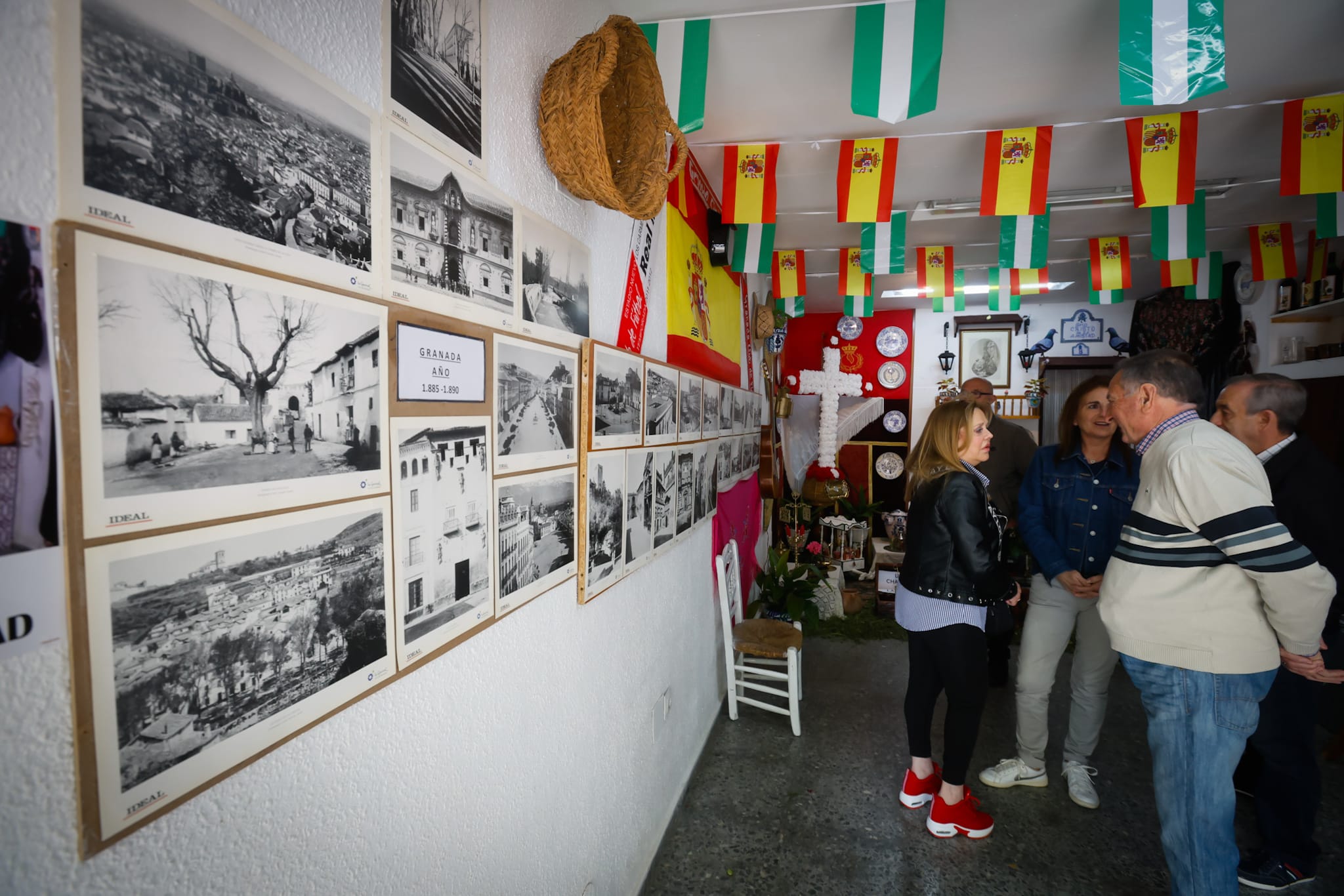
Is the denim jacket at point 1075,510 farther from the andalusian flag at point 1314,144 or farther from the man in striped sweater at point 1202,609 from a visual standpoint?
the andalusian flag at point 1314,144

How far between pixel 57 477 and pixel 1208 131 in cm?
365

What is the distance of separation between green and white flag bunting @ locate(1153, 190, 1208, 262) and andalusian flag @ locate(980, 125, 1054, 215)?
1.25 meters

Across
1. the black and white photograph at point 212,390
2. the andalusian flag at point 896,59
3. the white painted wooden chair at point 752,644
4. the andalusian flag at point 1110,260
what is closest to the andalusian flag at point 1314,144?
the andalusian flag at point 896,59

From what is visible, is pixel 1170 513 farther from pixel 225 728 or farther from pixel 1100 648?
pixel 225 728

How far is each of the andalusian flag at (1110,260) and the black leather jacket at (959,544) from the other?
9.85ft

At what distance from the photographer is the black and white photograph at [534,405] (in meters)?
1.08

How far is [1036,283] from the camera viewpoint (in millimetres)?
5324

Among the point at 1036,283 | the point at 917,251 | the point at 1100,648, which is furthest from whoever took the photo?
the point at 1036,283

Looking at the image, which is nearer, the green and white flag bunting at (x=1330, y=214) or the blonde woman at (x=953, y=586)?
the blonde woman at (x=953, y=586)

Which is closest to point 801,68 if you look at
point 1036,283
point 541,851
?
point 541,851

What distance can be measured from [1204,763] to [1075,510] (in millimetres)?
987

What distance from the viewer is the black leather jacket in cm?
197

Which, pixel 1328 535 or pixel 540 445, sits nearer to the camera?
pixel 540 445

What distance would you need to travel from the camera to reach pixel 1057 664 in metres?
2.42
